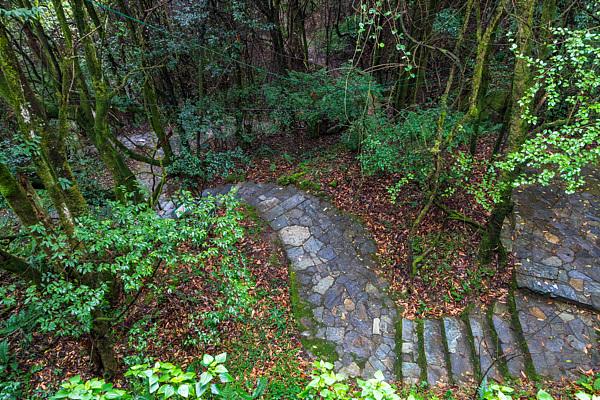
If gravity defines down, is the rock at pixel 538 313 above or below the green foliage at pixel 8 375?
below

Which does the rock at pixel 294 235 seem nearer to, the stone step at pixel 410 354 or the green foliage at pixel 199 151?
the green foliage at pixel 199 151

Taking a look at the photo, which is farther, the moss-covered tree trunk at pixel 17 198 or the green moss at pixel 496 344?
the green moss at pixel 496 344

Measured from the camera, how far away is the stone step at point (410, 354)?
4367 millimetres

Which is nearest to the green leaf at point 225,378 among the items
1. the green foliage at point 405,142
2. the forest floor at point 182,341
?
the forest floor at point 182,341

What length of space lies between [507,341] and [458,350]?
643mm

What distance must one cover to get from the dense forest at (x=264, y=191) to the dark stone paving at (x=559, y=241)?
3.6 inches

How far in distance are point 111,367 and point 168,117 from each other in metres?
5.57

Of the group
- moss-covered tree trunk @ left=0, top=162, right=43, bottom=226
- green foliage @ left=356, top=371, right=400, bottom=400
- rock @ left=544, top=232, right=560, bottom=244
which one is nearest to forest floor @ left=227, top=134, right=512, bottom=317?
rock @ left=544, top=232, right=560, bottom=244

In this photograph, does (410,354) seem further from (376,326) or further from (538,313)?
(538,313)

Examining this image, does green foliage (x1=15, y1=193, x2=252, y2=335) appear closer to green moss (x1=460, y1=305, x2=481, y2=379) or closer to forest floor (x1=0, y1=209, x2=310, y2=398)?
forest floor (x1=0, y1=209, x2=310, y2=398)

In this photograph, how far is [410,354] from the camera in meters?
4.61

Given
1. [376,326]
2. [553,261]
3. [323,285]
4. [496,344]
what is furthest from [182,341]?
[553,261]

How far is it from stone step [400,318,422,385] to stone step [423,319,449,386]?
0.13 meters

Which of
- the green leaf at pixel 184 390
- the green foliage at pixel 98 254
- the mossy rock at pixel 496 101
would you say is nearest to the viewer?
the green leaf at pixel 184 390
